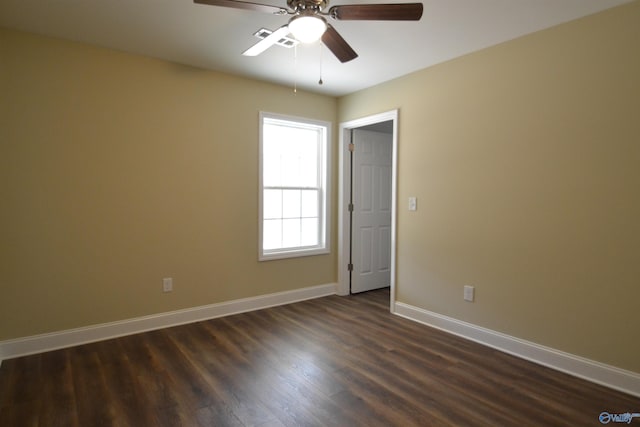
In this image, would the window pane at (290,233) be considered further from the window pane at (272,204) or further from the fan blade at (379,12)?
the fan blade at (379,12)

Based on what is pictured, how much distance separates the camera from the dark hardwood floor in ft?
6.59

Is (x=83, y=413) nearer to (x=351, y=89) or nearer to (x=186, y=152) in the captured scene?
(x=186, y=152)

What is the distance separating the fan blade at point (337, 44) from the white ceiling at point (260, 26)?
344mm

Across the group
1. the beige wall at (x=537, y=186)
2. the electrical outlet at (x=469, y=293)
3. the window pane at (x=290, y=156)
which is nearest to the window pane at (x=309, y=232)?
the window pane at (x=290, y=156)

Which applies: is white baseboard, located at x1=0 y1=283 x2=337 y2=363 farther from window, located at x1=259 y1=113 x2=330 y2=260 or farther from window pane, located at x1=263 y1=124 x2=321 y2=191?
window pane, located at x1=263 y1=124 x2=321 y2=191

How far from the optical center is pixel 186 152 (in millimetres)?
3434

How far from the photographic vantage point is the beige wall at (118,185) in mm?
2719

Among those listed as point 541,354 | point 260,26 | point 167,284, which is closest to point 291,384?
point 167,284

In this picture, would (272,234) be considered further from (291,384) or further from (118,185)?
Result: (291,384)

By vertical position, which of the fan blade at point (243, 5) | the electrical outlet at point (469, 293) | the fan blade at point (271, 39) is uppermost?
the fan blade at point (271, 39)

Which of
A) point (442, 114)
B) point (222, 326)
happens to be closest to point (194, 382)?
point (222, 326)

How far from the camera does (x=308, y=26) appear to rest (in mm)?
1875

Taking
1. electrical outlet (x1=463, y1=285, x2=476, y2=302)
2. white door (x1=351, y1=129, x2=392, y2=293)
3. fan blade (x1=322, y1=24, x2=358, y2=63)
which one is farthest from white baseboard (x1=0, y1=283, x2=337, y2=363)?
fan blade (x1=322, y1=24, x2=358, y2=63)

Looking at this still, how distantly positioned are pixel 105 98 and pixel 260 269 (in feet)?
7.20
